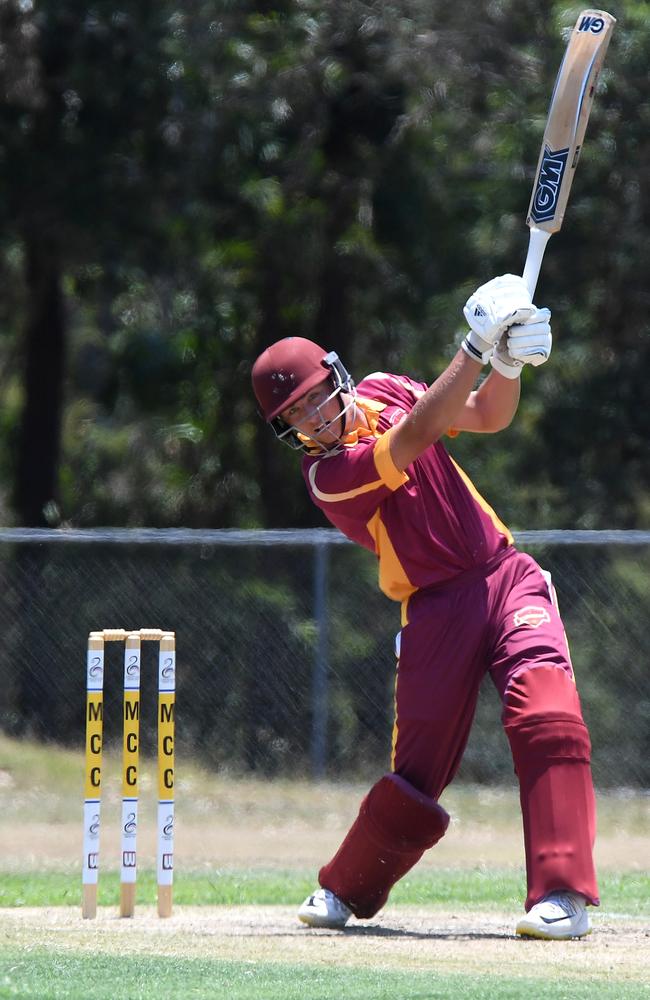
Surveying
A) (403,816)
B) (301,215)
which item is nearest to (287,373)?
(403,816)

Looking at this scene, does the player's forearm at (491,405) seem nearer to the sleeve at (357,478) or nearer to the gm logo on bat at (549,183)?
the sleeve at (357,478)

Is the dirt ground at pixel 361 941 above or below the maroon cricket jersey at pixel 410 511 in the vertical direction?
below

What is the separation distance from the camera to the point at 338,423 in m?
5.76

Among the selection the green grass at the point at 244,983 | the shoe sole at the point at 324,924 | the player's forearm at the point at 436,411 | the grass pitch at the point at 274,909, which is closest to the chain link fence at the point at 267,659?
the grass pitch at the point at 274,909

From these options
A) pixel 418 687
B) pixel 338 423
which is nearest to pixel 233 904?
pixel 418 687

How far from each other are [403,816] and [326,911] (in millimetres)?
556

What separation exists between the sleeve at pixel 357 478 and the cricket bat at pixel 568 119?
89 centimetres

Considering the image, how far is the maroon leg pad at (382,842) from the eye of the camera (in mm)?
5797

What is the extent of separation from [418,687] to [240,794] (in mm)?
4289

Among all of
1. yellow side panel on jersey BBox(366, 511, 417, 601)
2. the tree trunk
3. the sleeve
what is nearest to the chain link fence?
yellow side panel on jersey BBox(366, 511, 417, 601)

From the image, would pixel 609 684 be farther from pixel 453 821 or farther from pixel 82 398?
pixel 82 398

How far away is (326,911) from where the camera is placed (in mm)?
6090

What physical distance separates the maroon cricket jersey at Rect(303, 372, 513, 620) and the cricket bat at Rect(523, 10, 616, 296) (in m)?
0.83

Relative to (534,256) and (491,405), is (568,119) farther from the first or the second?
(491,405)
